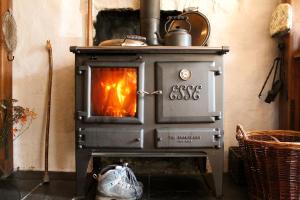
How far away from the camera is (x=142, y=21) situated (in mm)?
1993

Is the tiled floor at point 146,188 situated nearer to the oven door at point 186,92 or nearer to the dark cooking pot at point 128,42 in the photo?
the oven door at point 186,92

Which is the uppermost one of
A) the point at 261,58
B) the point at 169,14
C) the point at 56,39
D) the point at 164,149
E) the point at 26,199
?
the point at 169,14

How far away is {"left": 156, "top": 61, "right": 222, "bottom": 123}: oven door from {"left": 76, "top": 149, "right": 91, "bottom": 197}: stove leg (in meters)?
0.46

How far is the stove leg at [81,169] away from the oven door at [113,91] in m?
0.20

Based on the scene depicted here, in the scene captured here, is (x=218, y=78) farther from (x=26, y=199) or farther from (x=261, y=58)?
(x=26, y=199)

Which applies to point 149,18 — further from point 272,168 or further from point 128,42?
point 272,168

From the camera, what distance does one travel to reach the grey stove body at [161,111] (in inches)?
62.9

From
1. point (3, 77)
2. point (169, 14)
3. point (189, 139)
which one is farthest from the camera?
point (169, 14)

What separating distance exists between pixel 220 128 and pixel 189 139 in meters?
0.19

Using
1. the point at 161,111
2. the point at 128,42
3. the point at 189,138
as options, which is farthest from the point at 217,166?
the point at 128,42

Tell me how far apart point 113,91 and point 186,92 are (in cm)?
42

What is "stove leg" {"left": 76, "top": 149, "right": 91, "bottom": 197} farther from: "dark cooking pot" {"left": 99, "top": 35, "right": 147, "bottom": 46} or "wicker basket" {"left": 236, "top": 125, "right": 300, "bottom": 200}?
"wicker basket" {"left": 236, "top": 125, "right": 300, "bottom": 200}

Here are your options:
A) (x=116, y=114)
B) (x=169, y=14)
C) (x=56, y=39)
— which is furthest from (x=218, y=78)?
(x=56, y=39)

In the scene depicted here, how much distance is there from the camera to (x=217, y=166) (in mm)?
1597
